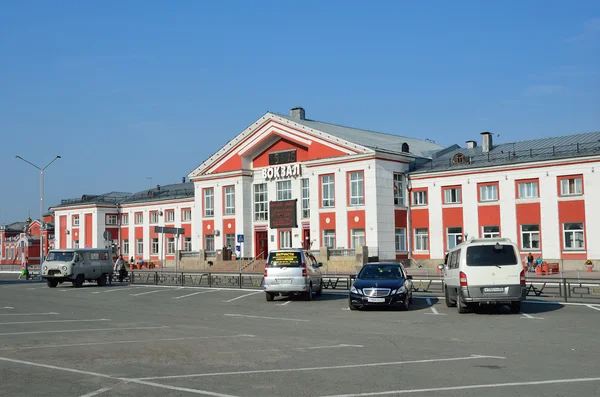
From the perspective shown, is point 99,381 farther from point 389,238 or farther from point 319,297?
point 389,238

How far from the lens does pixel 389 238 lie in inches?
2019

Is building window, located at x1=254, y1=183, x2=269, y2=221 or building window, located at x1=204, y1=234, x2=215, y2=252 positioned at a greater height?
building window, located at x1=254, y1=183, x2=269, y2=221

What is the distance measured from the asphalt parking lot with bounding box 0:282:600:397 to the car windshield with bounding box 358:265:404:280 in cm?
125

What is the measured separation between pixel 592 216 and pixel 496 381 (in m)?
37.7

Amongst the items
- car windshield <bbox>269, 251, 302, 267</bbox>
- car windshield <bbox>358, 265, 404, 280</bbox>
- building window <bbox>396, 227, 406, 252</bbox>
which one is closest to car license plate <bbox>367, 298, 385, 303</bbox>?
car windshield <bbox>358, 265, 404, 280</bbox>

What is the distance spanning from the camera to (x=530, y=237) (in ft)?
152

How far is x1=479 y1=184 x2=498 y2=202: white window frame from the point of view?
47906 millimetres

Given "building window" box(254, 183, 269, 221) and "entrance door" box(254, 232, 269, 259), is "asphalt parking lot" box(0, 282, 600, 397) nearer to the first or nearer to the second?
"building window" box(254, 183, 269, 221)

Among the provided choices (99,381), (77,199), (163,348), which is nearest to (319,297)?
(163,348)

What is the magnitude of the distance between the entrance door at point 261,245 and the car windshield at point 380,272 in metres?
37.5

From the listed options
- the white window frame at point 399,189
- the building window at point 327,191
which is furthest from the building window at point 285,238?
the white window frame at point 399,189

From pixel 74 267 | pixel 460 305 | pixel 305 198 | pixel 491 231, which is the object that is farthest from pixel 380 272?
pixel 305 198

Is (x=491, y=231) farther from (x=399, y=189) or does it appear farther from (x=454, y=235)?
(x=399, y=189)

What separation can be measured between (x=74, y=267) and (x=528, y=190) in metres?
30.0
